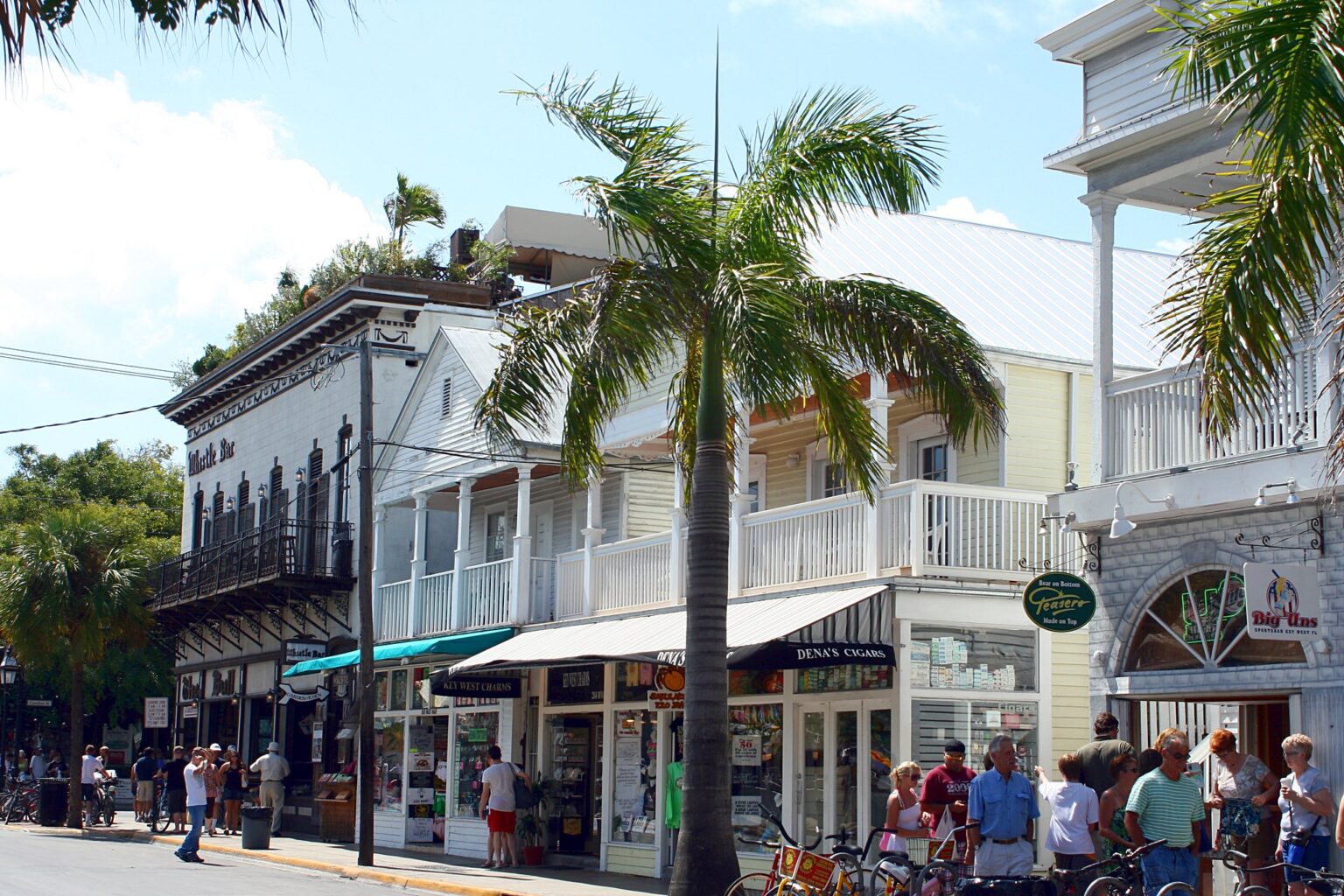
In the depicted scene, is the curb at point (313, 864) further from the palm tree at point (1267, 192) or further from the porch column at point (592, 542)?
the palm tree at point (1267, 192)

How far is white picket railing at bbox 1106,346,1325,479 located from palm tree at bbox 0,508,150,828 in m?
23.5

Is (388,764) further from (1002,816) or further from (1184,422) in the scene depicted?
(1002,816)

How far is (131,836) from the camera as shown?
30828 mm

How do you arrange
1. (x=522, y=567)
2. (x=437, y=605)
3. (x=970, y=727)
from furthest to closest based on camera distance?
(x=437, y=605) < (x=522, y=567) < (x=970, y=727)

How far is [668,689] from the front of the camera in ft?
67.7

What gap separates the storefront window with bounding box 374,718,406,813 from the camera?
95.1ft

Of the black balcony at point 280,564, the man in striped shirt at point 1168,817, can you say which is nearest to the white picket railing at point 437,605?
the black balcony at point 280,564

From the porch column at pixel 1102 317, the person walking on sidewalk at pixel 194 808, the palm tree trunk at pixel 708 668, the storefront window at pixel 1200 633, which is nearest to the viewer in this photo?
the storefront window at pixel 1200 633

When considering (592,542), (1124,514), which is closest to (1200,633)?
(1124,514)

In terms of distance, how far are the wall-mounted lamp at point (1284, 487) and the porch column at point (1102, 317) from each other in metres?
1.92

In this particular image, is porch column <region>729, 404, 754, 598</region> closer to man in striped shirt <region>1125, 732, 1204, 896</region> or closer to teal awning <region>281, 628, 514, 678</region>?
teal awning <region>281, 628, 514, 678</region>

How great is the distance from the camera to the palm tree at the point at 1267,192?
933 cm

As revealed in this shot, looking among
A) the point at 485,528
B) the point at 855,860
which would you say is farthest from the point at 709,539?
the point at 485,528

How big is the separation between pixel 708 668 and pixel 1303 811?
5256mm
